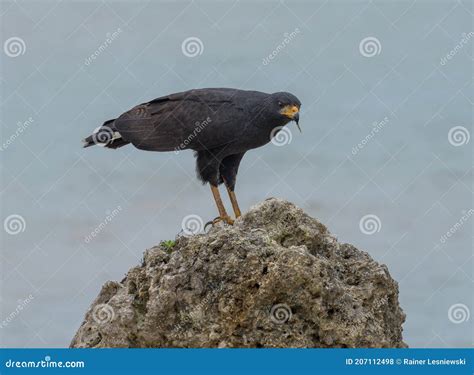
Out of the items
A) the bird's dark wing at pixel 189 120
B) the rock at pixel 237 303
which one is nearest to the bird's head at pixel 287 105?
the bird's dark wing at pixel 189 120

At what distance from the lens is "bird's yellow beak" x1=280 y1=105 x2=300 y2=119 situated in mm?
11406

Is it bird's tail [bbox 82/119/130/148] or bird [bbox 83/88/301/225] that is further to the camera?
bird's tail [bbox 82/119/130/148]

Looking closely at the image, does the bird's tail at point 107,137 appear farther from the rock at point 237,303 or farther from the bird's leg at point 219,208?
the rock at point 237,303

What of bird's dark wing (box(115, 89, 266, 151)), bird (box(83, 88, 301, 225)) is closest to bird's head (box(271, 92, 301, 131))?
bird (box(83, 88, 301, 225))

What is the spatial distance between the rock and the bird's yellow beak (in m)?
3.44

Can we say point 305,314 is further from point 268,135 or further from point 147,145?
point 147,145

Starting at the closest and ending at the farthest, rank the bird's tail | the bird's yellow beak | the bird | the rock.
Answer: the rock, the bird's yellow beak, the bird, the bird's tail

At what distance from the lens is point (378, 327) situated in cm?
826

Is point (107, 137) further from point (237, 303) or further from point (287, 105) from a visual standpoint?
point (237, 303)

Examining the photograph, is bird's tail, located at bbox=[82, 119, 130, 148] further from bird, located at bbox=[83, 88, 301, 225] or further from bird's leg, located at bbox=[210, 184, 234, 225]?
bird's leg, located at bbox=[210, 184, 234, 225]

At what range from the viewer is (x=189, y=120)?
12109 mm

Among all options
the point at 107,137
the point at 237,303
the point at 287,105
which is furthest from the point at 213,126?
the point at 237,303

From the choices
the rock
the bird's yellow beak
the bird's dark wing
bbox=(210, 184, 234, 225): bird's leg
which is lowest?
the rock

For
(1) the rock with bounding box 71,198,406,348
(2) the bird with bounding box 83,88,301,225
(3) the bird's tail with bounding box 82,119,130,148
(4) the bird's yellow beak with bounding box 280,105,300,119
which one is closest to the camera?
(1) the rock with bounding box 71,198,406,348
